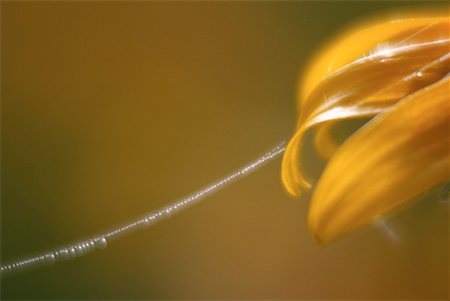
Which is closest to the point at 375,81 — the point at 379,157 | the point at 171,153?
the point at 379,157

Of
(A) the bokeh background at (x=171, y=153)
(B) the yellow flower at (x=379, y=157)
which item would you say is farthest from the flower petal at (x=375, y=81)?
(A) the bokeh background at (x=171, y=153)

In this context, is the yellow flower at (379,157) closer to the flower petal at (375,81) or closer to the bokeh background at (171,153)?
the flower petal at (375,81)

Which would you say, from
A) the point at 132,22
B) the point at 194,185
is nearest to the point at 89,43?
the point at 132,22

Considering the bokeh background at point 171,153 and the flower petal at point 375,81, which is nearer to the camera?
the flower petal at point 375,81

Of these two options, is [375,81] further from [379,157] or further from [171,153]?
[171,153]

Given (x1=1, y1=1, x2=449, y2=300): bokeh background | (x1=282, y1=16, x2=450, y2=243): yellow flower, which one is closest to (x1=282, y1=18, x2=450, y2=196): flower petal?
(x1=282, y1=16, x2=450, y2=243): yellow flower
